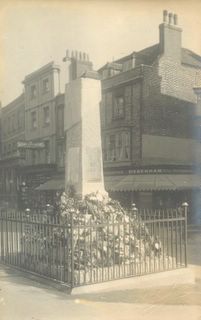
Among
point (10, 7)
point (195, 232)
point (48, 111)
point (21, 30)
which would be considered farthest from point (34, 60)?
point (48, 111)

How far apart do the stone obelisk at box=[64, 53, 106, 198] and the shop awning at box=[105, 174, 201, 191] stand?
983 centimetres

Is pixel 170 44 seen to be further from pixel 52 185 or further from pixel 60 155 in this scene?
pixel 52 185

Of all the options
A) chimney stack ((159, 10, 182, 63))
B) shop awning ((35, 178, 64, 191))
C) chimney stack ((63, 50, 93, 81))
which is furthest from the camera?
shop awning ((35, 178, 64, 191))

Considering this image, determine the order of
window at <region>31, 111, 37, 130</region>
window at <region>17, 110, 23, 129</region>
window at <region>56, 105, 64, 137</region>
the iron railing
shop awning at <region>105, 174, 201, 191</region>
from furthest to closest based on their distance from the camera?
window at <region>56, 105, 64, 137</region>
window at <region>31, 111, 37, 130</region>
shop awning at <region>105, 174, 201, 191</region>
window at <region>17, 110, 23, 129</region>
the iron railing

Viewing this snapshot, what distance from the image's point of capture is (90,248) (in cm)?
682

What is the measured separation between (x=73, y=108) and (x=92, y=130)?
0.45 metres

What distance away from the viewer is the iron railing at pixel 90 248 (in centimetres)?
673

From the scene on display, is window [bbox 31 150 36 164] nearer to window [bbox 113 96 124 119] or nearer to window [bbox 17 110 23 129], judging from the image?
window [bbox 17 110 23 129]

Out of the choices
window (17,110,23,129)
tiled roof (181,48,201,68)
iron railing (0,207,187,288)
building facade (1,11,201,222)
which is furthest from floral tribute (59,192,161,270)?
tiled roof (181,48,201,68)

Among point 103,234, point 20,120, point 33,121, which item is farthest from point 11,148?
point 103,234

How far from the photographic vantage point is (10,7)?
6215mm

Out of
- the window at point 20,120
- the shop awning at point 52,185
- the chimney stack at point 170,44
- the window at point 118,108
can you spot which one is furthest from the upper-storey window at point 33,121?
the chimney stack at point 170,44

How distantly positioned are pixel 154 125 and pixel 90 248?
11430 millimetres

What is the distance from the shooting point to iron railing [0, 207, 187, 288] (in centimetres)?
673
